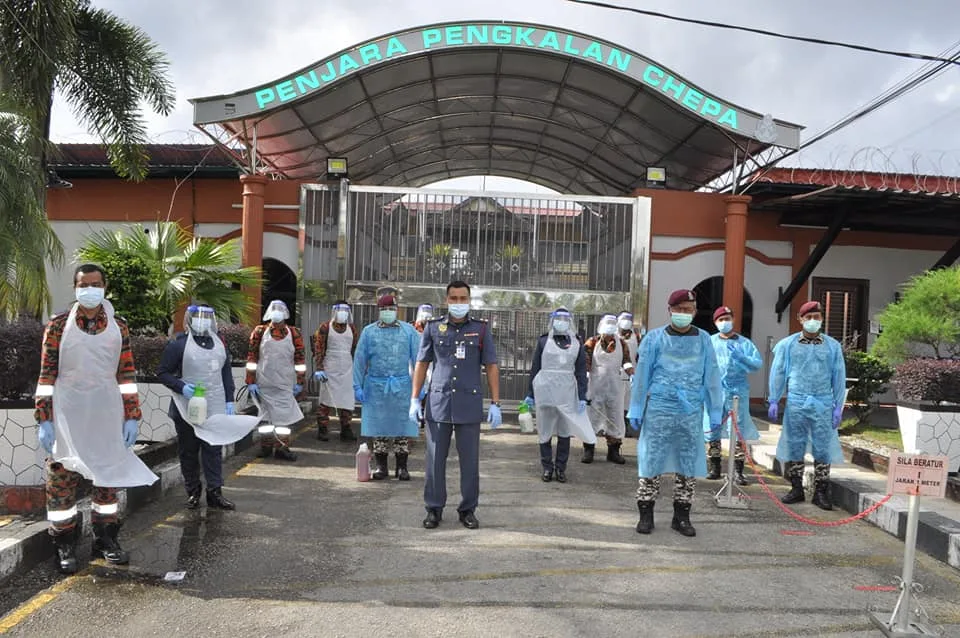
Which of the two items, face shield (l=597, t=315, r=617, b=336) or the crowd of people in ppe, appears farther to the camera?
face shield (l=597, t=315, r=617, b=336)

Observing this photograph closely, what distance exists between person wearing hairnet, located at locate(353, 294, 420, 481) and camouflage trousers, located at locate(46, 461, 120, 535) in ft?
9.92

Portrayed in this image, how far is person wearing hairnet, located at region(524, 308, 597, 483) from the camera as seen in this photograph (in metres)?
7.55

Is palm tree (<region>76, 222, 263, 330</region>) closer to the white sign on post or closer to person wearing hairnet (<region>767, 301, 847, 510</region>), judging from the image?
person wearing hairnet (<region>767, 301, 847, 510</region>)

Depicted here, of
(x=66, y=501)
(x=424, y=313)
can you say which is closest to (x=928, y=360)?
(x=424, y=313)

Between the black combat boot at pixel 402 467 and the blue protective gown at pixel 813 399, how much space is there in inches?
147

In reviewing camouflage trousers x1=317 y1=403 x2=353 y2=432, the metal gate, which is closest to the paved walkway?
camouflage trousers x1=317 y1=403 x2=353 y2=432

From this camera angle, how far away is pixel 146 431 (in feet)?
24.5

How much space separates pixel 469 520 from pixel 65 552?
9.22 feet

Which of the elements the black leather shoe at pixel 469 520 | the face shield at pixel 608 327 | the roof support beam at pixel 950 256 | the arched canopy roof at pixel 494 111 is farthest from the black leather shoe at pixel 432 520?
the roof support beam at pixel 950 256

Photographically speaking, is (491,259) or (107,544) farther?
(491,259)

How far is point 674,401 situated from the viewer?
570 cm

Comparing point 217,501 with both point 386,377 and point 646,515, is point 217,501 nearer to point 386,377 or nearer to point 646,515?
point 386,377

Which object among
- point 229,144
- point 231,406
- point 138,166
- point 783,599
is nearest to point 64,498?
point 231,406

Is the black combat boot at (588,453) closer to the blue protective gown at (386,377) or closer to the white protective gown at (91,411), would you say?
the blue protective gown at (386,377)
